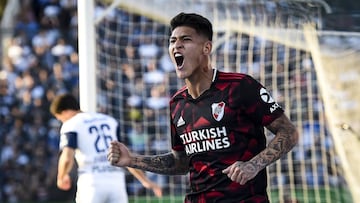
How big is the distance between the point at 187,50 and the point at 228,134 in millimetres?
434

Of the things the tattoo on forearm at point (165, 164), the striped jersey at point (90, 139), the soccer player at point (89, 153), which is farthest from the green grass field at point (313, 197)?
the tattoo on forearm at point (165, 164)

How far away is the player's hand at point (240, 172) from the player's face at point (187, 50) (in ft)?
1.85

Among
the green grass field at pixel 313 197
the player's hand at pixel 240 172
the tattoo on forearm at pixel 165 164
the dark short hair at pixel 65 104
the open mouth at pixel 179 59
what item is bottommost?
the green grass field at pixel 313 197

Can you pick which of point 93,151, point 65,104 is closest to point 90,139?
point 93,151

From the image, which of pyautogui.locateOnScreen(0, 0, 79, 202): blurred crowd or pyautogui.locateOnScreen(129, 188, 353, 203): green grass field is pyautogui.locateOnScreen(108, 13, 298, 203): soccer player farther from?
pyautogui.locateOnScreen(0, 0, 79, 202): blurred crowd

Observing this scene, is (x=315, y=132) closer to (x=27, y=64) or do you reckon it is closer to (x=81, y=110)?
(x=81, y=110)

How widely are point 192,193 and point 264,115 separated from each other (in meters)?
0.52

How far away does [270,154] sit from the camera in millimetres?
3744

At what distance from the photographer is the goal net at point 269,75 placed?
7.84m

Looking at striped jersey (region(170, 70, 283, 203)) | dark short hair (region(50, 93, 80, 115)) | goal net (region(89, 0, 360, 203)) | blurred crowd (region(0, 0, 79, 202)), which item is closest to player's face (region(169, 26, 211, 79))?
striped jersey (region(170, 70, 283, 203))

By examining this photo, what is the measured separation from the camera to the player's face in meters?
3.91

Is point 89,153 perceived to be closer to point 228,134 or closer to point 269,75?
point 269,75

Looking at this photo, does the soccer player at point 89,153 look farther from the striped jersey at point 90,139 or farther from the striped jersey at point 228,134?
the striped jersey at point 228,134

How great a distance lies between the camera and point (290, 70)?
29.8 ft
